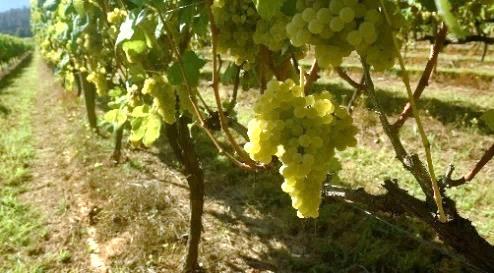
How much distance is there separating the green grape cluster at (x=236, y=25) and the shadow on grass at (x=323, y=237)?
1.56 m

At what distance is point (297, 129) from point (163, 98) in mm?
1129

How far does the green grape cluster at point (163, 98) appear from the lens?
2.25 metres

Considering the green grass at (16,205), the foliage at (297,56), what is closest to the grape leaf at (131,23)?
the foliage at (297,56)

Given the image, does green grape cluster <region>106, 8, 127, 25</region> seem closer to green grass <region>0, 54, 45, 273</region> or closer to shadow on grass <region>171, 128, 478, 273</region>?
shadow on grass <region>171, 128, 478, 273</region>

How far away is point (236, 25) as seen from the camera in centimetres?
166

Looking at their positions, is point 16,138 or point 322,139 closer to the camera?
point 322,139

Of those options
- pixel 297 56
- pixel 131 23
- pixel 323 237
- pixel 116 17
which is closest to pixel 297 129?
pixel 131 23

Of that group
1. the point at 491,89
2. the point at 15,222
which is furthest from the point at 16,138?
the point at 491,89

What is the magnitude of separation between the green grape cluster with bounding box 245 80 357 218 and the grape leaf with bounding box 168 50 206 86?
1.48 feet

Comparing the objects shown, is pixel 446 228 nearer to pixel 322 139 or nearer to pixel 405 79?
pixel 322 139

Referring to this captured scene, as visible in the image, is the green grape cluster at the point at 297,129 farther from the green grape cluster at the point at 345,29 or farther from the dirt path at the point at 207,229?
the dirt path at the point at 207,229

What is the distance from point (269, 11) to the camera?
1.10 m

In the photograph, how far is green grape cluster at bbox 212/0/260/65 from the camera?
1.63 metres

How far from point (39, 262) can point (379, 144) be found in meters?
4.42
